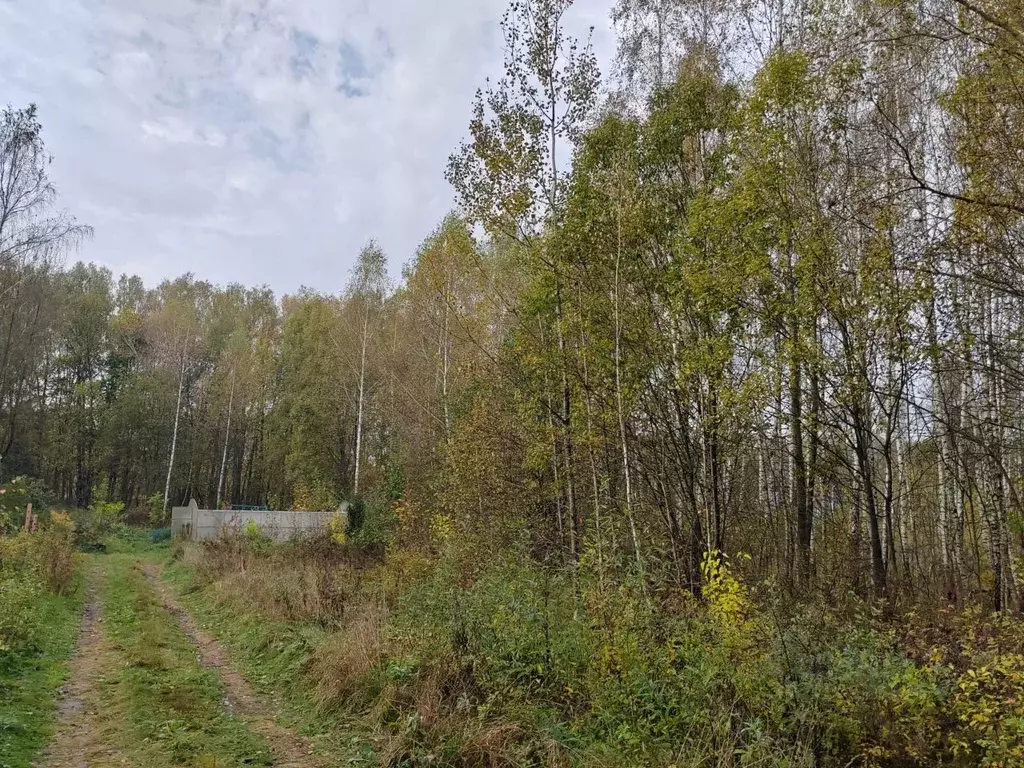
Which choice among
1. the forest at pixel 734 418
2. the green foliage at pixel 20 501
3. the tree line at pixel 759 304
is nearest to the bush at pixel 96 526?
the green foliage at pixel 20 501

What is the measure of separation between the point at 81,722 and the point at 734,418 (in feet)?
24.2

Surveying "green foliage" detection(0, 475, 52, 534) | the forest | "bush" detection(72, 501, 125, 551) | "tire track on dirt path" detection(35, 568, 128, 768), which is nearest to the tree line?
the forest

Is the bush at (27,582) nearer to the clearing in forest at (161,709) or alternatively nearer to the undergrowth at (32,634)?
the undergrowth at (32,634)

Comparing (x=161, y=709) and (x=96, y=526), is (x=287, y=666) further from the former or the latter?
(x=96, y=526)

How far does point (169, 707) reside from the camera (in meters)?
5.90

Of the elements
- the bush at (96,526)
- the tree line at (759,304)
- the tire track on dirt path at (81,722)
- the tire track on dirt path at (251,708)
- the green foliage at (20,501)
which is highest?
the tree line at (759,304)

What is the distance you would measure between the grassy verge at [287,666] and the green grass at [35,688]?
1826 mm

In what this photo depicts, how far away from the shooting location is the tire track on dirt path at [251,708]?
5.08m

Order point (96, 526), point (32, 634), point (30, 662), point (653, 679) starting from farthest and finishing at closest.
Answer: point (96, 526), point (32, 634), point (30, 662), point (653, 679)

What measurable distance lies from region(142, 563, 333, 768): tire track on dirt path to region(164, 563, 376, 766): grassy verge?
10cm

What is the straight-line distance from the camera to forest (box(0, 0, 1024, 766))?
4.87 metres

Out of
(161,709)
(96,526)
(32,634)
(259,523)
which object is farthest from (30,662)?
(96,526)

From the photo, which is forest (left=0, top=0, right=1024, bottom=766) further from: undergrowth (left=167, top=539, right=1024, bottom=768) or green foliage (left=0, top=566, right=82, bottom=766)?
green foliage (left=0, top=566, right=82, bottom=766)

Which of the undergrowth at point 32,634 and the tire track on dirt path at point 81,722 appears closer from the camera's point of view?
the tire track on dirt path at point 81,722
